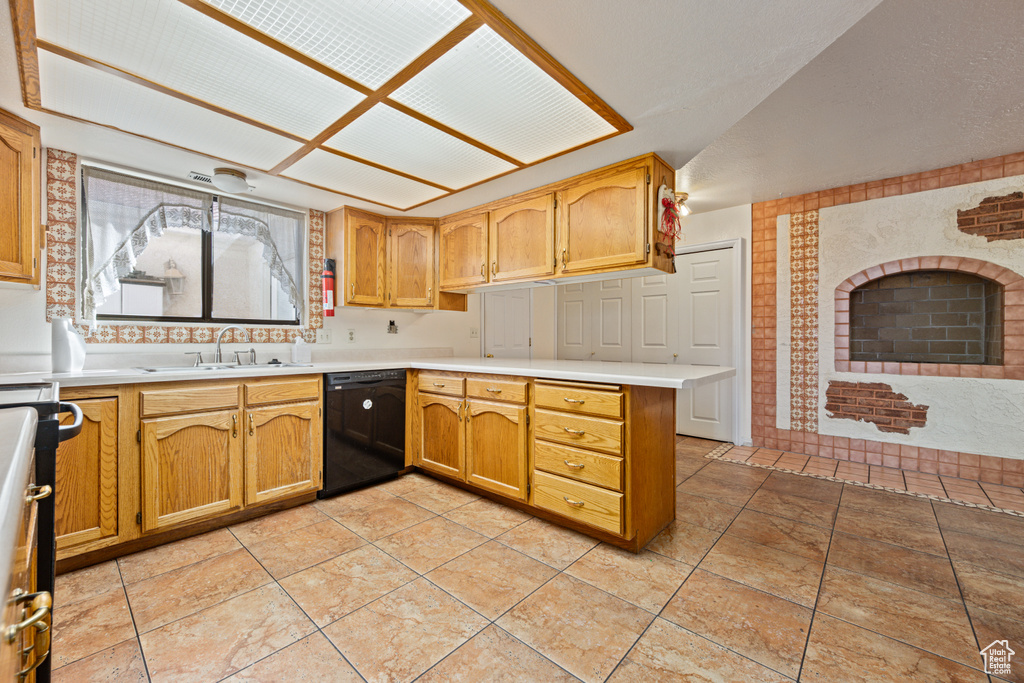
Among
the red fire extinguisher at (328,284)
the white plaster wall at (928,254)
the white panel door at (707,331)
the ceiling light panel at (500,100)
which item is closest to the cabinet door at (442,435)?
the red fire extinguisher at (328,284)

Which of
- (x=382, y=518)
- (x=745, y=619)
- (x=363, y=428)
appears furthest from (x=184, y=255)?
(x=745, y=619)

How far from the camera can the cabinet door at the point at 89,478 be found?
1906 mm

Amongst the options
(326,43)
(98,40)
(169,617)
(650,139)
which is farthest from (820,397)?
(98,40)

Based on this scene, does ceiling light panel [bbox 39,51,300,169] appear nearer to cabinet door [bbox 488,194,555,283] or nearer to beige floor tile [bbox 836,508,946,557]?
cabinet door [bbox 488,194,555,283]

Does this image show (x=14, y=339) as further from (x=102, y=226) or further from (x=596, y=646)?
(x=596, y=646)

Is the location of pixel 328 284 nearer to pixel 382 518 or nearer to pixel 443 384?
pixel 443 384

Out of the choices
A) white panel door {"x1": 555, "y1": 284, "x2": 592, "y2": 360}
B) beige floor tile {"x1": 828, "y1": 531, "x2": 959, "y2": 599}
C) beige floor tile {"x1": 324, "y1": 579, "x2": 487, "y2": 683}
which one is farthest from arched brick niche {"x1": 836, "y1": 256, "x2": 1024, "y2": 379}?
beige floor tile {"x1": 324, "y1": 579, "x2": 487, "y2": 683}

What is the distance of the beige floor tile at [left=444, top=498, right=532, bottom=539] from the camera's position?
2381 mm

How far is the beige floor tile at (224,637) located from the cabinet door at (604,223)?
2300mm

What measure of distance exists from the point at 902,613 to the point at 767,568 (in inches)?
18.2

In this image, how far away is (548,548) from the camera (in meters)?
2.17

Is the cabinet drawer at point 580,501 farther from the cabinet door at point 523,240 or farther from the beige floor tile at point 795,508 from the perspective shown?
the cabinet door at point 523,240

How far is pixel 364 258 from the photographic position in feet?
11.1

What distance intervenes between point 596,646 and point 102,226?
339 centimetres
